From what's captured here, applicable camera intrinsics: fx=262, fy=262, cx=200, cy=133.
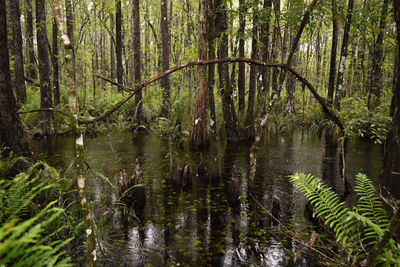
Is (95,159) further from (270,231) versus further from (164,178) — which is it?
(270,231)

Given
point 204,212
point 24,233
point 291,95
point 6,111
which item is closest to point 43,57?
point 6,111

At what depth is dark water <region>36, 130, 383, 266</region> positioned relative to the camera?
3131mm

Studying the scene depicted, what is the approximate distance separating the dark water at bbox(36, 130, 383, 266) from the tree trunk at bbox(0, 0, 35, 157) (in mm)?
1530

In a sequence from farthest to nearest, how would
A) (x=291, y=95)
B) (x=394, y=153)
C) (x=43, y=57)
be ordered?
(x=291, y=95)
(x=43, y=57)
(x=394, y=153)

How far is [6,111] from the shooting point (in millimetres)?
4285

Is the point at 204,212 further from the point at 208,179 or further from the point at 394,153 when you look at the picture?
the point at 394,153

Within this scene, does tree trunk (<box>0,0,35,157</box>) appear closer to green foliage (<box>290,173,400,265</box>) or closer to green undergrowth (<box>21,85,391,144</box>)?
green undergrowth (<box>21,85,391,144</box>)

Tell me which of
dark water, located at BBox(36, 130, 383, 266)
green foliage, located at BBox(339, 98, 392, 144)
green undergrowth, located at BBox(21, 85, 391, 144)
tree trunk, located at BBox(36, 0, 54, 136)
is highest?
tree trunk, located at BBox(36, 0, 54, 136)

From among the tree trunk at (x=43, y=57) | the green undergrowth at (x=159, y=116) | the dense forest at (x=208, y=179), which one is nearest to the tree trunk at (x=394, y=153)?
the dense forest at (x=208, y=179)

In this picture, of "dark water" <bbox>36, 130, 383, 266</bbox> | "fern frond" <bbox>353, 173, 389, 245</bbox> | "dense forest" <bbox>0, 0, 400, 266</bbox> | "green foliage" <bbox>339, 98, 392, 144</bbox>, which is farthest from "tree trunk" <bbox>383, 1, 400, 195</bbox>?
"dark water" <bbox>36, 130, 383, 266</bbox>

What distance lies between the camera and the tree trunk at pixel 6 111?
4.27 metres

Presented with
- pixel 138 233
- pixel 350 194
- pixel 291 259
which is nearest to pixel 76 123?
pixel 138 233

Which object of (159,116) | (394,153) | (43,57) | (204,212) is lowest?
(204,212)

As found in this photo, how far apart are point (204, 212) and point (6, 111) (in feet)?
11.9
